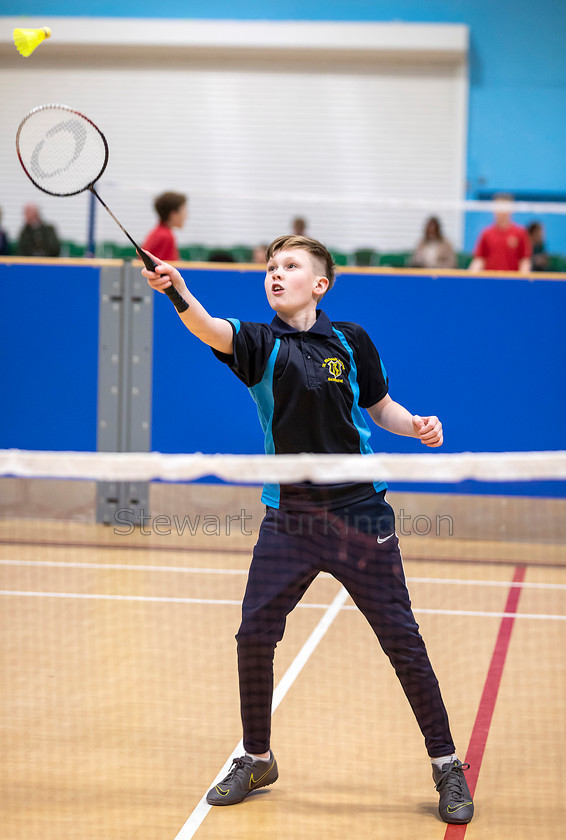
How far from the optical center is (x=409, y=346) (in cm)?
650

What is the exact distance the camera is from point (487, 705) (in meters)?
3.66

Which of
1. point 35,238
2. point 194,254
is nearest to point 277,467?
point 35,238

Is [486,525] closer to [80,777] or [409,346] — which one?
[409,346]

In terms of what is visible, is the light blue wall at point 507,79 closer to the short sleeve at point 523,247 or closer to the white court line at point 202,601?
the short sleeve at point 523,247

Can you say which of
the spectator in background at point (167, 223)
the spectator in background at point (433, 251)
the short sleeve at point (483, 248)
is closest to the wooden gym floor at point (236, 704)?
the spectator in background at point (167, 223)

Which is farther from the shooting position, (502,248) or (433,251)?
(433,251)

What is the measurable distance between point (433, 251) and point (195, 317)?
26.3ft

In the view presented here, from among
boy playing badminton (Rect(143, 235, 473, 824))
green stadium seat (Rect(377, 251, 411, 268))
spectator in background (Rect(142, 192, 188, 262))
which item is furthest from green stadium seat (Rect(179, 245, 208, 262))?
boy playing badminton (Rect(143, 235, 473, 824))

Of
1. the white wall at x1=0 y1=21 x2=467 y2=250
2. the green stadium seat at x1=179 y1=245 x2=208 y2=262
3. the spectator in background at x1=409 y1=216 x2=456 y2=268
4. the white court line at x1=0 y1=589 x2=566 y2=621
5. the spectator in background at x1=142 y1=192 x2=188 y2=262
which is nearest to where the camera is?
the white court line at x1=0 y1=589 x2=566 y2=621

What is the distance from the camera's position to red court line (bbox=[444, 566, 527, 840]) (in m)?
2.98

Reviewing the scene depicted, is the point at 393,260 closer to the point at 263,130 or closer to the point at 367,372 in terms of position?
A: the point at 263,130

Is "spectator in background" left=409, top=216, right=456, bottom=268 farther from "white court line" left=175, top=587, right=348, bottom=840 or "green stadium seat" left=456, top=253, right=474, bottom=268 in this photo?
"white court line" left=175, top=587, right=348, bottom=840

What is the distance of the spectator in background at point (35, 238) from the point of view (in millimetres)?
10781

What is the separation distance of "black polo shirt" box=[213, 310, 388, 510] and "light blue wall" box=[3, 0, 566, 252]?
11.9 metres
